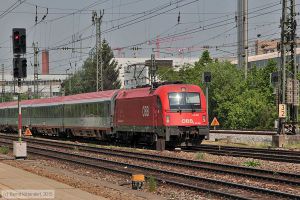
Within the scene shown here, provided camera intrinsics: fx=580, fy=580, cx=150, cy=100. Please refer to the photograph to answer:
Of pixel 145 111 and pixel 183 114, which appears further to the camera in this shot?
pixel 145 111

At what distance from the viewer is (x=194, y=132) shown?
26.3m

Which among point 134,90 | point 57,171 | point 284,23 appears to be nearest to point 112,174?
point 57,171

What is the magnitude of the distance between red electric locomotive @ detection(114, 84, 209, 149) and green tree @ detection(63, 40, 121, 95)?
7831cm

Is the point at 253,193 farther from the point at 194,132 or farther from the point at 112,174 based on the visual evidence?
the point at 194,132

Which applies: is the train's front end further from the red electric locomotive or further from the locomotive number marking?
the locomotive number marking

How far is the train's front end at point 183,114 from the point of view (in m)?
25.7

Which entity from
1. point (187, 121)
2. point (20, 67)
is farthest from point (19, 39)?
point (187, 121)

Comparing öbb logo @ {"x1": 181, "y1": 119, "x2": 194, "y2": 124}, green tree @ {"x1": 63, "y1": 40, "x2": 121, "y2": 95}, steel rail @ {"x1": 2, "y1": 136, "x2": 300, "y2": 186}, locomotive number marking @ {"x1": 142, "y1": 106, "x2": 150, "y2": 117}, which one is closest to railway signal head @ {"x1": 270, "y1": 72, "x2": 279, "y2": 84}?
öbb logo @ {"x1": 181, "y1": 119, "x2": 194, "y2": 124}

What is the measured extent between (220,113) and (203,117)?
94.1 ft

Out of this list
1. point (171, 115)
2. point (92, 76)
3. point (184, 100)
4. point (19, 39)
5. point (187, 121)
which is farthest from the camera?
point (92, 76)

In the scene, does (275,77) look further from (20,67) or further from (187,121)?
(20,67)

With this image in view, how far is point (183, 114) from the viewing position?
26.2 metres

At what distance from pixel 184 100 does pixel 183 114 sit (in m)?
0.73

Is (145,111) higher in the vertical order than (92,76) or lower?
lower
